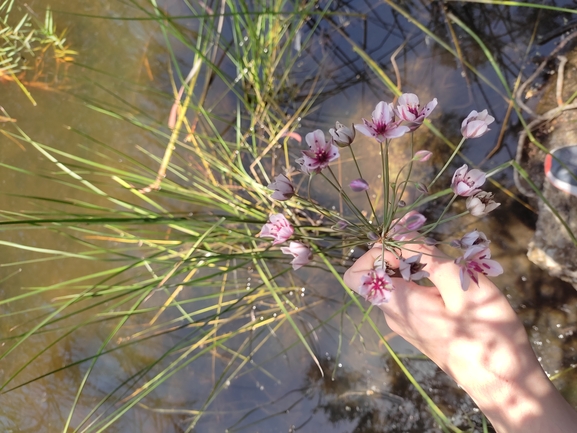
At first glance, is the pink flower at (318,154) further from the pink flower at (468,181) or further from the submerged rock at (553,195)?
the submerged rock at (553,195)

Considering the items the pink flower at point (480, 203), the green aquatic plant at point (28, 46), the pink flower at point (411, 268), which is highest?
the green aquatic plant at point (28, 46)

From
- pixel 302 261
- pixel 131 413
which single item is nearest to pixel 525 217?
pixel 302 261

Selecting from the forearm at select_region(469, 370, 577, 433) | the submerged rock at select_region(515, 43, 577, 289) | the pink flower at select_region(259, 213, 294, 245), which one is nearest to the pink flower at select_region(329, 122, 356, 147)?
the pink flower at select_region(259, 213, 294, 245)

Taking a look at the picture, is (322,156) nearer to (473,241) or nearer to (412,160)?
(412,160)

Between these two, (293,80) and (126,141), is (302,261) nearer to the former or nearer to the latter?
(293,80)

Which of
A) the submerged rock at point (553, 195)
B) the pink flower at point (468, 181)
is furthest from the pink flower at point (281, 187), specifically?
the submerged rock at point (553, 195)

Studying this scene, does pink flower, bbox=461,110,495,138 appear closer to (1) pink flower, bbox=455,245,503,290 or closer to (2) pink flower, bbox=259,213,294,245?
(1) pink flower, bbox=455,245,503,290
